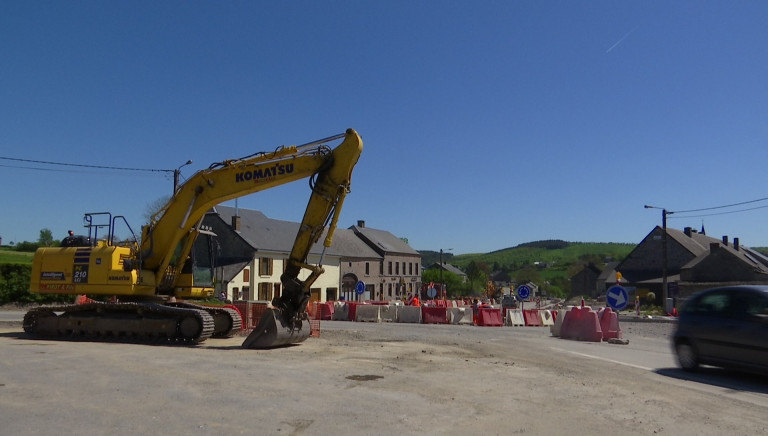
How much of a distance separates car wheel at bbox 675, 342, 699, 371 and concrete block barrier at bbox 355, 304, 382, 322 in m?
19.7

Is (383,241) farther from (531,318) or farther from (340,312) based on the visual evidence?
(531,318)

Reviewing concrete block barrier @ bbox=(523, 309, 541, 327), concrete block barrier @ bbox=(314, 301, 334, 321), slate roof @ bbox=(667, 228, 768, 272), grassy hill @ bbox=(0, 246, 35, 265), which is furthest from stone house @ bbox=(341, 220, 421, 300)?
concrete block barrier @ bbox=(523, 309, 541, 327)

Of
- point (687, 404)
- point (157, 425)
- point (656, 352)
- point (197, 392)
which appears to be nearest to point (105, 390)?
point (197, 392)

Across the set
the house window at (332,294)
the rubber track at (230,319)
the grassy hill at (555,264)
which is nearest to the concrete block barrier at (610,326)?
the rubber track at (230,319)

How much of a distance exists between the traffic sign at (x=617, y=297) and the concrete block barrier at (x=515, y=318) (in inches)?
396

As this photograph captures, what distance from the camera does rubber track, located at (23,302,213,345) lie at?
1581cm

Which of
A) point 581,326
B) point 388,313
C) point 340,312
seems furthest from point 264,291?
point 581,326

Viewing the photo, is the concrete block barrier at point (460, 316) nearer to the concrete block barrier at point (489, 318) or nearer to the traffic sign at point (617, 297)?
the concrete block barrier at point (489, 318)

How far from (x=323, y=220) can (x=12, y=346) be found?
789cm

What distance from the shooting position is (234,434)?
654 centimetres

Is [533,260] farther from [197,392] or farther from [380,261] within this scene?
[197,392]

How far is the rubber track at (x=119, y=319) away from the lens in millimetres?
15812

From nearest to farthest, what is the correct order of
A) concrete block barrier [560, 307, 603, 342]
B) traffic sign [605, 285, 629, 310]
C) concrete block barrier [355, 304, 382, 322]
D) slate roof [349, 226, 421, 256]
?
traffic sign [605, 285, 629, 310] → concrete block barrier [560, 307, 603, 342] → concrete block barrier [355, 304, 382, 322] → slate roof [349, 226, 421, 256]

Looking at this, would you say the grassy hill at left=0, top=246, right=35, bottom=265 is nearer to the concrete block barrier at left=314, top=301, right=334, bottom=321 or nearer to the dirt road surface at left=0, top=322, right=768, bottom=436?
the concrete block barrier at left=314, top=301, right=334, bottom=321
